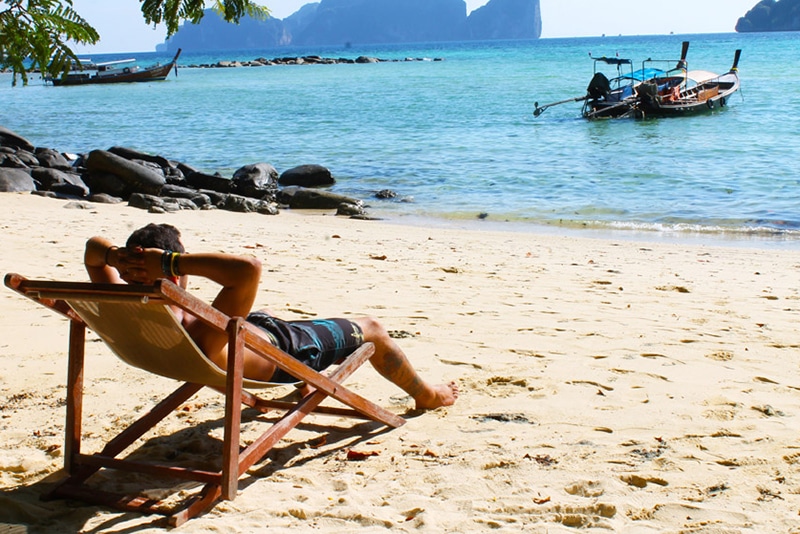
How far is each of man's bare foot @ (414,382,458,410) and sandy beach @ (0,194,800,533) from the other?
50mm

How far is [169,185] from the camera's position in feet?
46.4

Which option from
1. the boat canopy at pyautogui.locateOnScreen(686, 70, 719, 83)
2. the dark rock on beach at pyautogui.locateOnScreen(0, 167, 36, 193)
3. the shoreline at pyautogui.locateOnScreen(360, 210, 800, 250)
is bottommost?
the shoreline at pyautogui.locateOnScreen(360, 210, 800, 250)

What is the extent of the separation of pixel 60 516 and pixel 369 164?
1616cm

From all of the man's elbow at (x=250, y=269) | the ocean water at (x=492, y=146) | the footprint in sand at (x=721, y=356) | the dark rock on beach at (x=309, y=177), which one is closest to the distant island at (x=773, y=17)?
the ocean water at (x=492, y=146)

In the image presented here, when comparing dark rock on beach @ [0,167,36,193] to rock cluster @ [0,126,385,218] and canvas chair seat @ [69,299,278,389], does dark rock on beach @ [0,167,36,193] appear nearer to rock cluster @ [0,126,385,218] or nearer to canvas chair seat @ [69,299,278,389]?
rock cluster @ [0,126,385,218]

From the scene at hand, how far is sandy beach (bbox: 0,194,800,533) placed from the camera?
2.92m

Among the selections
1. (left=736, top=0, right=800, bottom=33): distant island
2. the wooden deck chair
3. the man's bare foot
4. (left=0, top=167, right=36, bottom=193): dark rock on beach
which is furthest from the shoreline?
(left=736, top=0, right=800, bottom=33): distant island

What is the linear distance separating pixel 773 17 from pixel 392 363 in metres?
178

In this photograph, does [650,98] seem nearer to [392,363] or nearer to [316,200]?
[316,200]

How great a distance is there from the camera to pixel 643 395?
13.3 ft

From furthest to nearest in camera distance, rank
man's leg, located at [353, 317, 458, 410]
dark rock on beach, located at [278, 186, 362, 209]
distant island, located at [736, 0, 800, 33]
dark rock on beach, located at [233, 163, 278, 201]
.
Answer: distant island, located at [736, 0, 800, 33] < dark rock on beach, located at [233, 163, 278, 201] < dark rock on beach, located at [278, 186, 362, 209] < man's leg, located at [353, 317, 458, 410]

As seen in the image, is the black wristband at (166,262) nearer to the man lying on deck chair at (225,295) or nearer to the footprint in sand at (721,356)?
the man lying on deck chair at (225,295)

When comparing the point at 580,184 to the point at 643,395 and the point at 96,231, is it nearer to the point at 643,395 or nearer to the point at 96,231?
the point at 96,231

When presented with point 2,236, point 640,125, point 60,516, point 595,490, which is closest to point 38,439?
point 60,516
